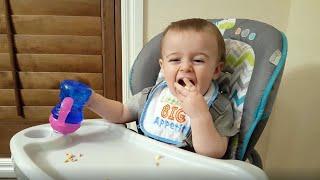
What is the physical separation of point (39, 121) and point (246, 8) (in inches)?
41.4

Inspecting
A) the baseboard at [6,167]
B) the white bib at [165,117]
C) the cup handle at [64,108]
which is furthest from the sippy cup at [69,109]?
the baseboard at [6,167]

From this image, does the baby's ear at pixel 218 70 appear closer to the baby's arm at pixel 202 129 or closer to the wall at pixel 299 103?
the baby's arm at pixel 202 129

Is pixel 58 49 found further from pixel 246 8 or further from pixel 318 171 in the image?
pixel 318 171

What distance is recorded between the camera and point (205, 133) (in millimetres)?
699

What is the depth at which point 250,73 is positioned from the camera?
0.81 meters

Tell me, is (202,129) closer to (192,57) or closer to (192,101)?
(192,101)

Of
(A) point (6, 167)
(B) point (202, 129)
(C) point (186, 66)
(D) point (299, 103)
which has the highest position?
(C) point (186, 66)

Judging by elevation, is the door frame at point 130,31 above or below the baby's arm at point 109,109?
above

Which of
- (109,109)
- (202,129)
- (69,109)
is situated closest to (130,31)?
(109,109)

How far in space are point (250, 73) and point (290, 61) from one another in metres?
0.51

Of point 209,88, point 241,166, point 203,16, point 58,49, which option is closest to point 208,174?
point 241,166

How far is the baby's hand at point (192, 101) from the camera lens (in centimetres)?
70

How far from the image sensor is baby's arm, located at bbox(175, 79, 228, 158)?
0.70 meters

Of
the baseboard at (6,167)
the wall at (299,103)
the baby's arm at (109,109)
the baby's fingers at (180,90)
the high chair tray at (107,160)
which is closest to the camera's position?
the high chair tray at (107,160)
